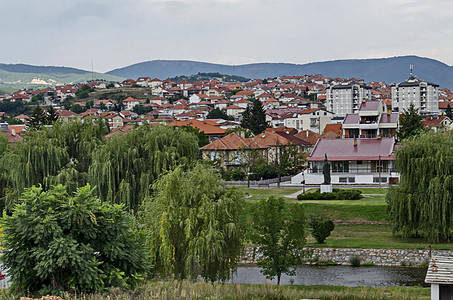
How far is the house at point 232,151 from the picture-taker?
6875cm

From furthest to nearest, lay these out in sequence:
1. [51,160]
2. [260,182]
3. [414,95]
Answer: [414,95] < [260,182] < [51,160]

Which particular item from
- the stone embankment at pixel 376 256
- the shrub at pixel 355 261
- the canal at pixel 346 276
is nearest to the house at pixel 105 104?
the stone embankment at pixel 376 256

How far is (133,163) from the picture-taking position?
35000 mm

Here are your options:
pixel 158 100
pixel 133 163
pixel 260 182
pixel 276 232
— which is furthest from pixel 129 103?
pixel 276 232

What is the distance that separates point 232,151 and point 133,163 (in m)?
36.4

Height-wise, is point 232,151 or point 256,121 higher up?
point 256,121

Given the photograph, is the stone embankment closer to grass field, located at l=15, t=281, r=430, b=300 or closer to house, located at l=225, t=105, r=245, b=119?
grass field, located at l=15, t=281, r=430, b=300

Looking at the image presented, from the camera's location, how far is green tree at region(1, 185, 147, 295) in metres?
14.6

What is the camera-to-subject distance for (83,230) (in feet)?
49.9

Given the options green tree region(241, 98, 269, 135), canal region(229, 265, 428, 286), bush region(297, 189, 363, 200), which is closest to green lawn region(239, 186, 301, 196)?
bush region(297, 189, 363, 200)

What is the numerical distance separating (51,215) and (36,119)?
8144cm

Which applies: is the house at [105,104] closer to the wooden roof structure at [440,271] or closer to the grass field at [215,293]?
the grass field at [215,293]

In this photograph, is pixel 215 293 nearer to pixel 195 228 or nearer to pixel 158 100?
pixel 195 228

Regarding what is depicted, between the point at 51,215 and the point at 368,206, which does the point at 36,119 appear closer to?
the point at 368,206
